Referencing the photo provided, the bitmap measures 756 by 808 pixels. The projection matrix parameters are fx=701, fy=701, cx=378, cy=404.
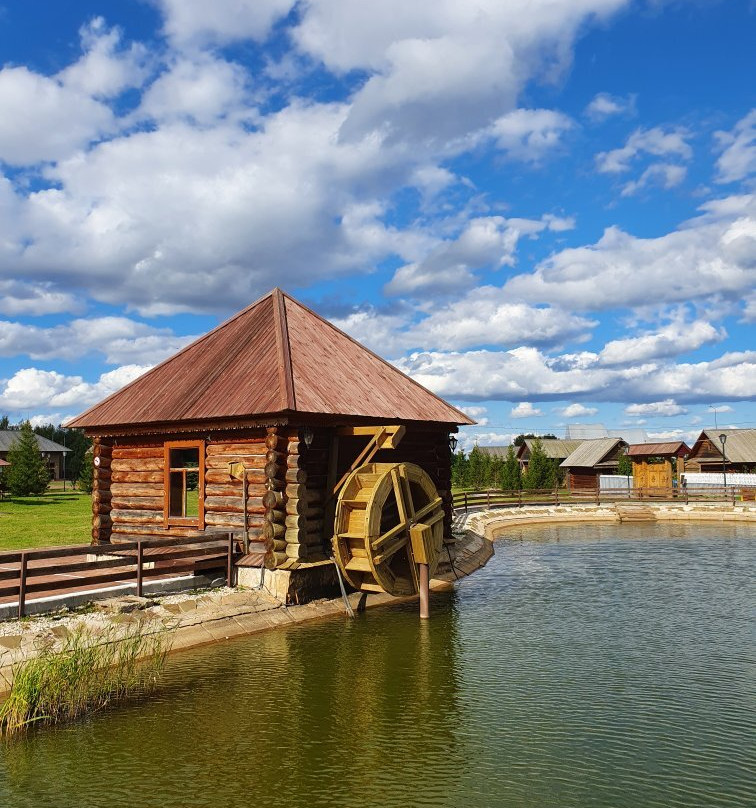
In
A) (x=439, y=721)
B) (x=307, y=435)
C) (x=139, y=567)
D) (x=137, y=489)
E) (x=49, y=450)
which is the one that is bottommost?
(x=439, y=721)

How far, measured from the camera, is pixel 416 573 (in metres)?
16.4

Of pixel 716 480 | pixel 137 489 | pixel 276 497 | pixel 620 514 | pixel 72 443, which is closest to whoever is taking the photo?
pixel 276 497

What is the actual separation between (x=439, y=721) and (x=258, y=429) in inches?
336

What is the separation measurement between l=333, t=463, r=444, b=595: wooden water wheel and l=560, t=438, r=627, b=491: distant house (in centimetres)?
4028

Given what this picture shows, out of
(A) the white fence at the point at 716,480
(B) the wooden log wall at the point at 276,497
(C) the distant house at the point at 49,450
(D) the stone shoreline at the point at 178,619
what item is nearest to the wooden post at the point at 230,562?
(D) the stone shoreline at the point at 178,619

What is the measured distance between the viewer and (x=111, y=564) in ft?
43.4

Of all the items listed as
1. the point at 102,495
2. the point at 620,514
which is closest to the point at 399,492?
the point at 102,495

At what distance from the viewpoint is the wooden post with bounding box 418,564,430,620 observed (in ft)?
50.0

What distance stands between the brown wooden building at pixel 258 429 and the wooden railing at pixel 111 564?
0.75m

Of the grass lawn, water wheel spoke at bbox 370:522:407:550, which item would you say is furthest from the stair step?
the grass lawn

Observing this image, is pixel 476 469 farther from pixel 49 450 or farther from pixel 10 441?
pixel 10 441

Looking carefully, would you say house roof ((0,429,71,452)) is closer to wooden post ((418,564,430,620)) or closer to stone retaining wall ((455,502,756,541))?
stone retaining wall ((455,502,756,541))

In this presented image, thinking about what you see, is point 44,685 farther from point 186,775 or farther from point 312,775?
point 312,775

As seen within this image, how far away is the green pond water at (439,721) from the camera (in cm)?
743
